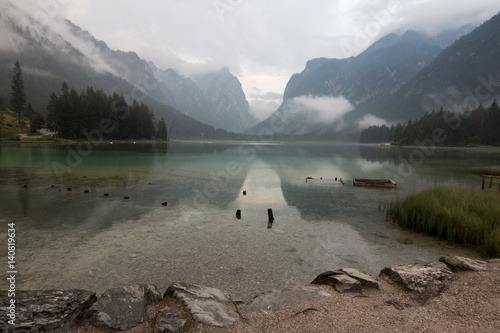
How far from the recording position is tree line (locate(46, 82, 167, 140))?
11488 centimetres

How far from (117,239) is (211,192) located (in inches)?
536

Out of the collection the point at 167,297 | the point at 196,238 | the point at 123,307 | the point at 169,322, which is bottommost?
the point at 196,238

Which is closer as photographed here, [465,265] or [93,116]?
[465,265]

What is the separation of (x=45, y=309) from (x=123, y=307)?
1764mm

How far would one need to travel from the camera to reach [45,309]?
20.8 feet

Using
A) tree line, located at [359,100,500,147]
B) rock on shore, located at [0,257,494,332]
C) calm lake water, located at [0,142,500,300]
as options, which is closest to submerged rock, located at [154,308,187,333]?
rock on shore, located at [0,257,494,332]

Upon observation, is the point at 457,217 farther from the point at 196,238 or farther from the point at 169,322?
the point at 169,322

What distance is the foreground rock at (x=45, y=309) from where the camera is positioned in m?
5.78

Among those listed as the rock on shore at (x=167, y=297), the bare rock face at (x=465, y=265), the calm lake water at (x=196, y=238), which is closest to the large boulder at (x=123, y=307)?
the rock on shore at (x=167, y=297)

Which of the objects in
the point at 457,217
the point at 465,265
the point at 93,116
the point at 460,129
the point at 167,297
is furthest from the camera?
the point at 460,129

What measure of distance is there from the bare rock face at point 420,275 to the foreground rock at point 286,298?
2.65 metres

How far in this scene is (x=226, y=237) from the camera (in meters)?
14.6

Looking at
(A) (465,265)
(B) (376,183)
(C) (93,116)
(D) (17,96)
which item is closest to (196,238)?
(A) (465,265)

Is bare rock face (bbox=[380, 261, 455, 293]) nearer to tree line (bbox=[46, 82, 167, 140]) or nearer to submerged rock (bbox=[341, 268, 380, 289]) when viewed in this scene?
submerged rock (bbox=[341, 268, 380, 289])
